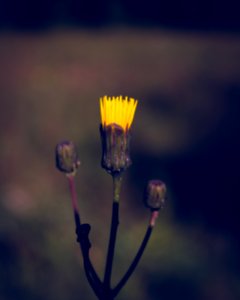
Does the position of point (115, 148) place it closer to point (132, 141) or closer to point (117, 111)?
point (117, 111)

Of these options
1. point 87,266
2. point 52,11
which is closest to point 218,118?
point 87,266

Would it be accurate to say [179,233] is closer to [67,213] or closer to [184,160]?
[67,213]

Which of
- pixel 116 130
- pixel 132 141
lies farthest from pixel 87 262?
pixel 132 141

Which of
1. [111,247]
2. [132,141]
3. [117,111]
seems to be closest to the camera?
[111,247]

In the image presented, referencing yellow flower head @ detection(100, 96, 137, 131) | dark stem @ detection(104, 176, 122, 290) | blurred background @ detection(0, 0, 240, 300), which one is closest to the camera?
dark stem @ detection(104, 176, 122, 290)

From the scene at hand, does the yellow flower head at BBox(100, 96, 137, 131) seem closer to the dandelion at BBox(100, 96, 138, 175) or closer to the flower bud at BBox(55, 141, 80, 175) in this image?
the dandelion at BBox(100, 96, 138, 175)

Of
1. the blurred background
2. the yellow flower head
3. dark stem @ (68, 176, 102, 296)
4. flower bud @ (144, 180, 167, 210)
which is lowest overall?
the blurred background

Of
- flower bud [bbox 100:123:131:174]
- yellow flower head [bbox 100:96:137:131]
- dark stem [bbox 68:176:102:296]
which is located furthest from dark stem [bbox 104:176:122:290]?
yellow flower head [bbox 100:96:137:131]
